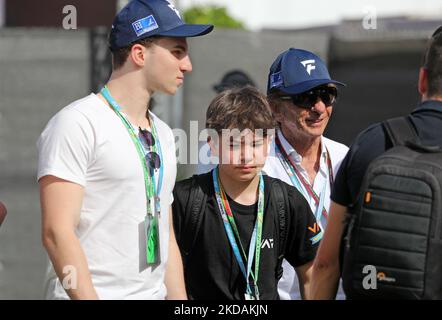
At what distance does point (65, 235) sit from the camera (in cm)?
338

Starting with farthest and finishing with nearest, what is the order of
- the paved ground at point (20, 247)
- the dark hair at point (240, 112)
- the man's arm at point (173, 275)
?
1. the paved ground at point (20, 247)
2. the dark hair at point (240, 112)
3. the man's arm at point (173, 275)

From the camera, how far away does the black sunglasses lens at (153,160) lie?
12.1 feet

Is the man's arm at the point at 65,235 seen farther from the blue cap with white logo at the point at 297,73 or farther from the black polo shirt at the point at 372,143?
the blue cap with white logo at the point at 297,73

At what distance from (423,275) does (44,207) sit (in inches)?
54.3

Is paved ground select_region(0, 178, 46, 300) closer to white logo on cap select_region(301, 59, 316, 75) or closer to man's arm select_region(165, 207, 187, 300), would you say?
white logo on cap select_region(301, 59, 316, 75)

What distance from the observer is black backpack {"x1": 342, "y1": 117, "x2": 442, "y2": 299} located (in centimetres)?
321

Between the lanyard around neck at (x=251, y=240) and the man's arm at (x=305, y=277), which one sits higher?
the lanyard around neck at (x=251, y=240)

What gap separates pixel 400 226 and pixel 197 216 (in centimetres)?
110

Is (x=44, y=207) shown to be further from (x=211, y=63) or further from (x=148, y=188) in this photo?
(x=211, y=63)

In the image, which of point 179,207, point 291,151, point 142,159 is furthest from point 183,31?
point 291,151

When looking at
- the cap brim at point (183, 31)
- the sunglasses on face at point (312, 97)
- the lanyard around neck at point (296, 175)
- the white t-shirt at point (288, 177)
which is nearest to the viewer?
the cap brim at point (183, 31)

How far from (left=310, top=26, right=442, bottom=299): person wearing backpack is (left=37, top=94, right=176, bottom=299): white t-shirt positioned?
2.64ft

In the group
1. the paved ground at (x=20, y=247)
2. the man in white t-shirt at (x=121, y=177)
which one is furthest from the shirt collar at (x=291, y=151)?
the paved ground at (x=20, y=247)
